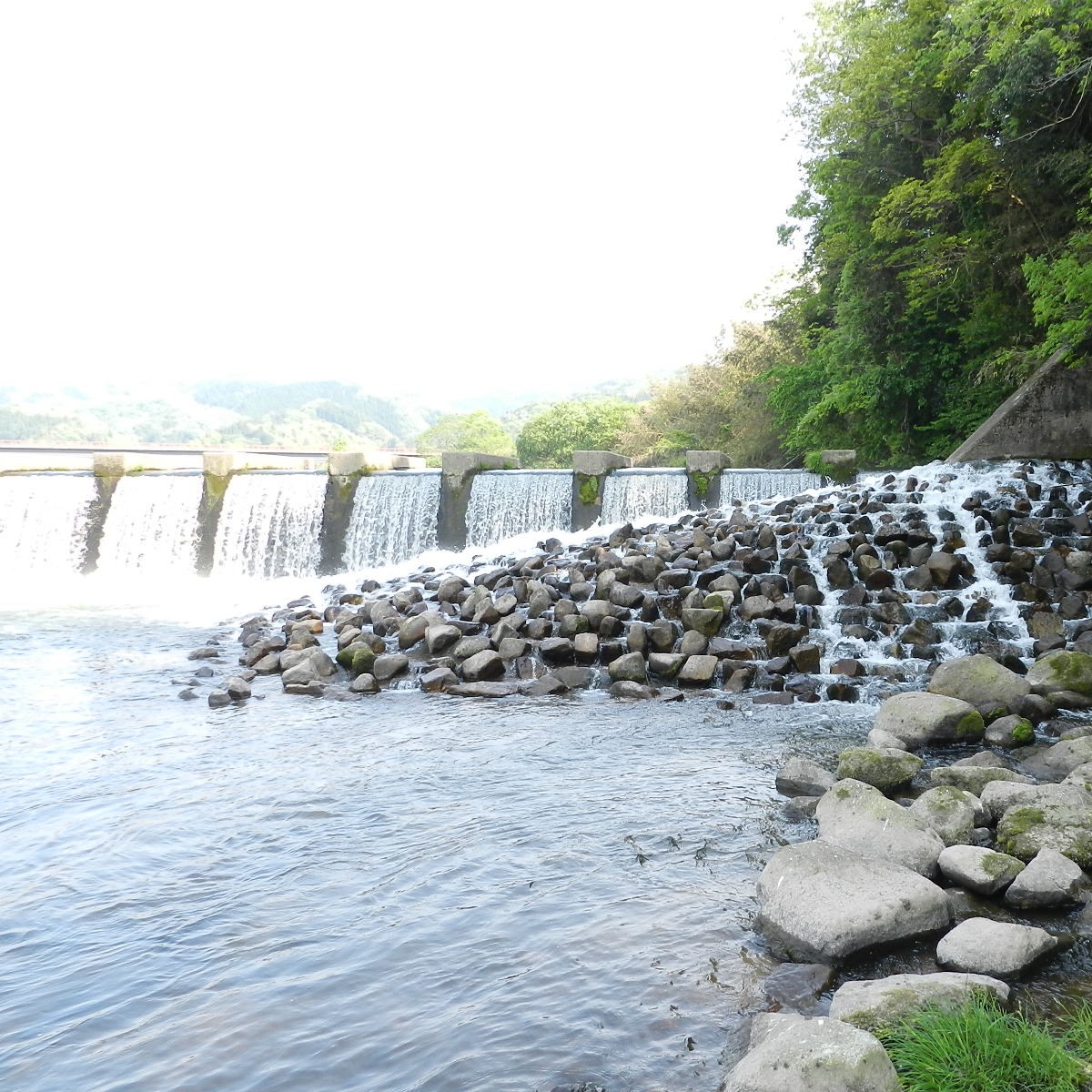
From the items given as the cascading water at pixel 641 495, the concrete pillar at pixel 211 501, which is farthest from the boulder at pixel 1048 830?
the concrete pillar at pixel 211 501

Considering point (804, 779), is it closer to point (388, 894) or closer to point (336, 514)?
point (388, 894)

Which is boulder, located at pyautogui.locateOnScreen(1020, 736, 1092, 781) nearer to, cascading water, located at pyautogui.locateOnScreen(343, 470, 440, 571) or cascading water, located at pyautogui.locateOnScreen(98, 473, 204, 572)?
cascading water, located at pyautogui.locateOnScreen(343, 470, 440, 571)

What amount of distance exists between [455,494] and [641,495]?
3708mm

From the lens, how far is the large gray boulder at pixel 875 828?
16.5 feet

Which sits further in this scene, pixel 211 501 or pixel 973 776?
pixel 211 501

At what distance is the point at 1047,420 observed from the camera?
666 inches

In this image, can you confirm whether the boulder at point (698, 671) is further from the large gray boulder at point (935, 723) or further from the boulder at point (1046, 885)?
the boulder at point (1046, 885)

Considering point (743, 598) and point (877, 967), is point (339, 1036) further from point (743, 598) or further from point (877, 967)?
point (743, 598)

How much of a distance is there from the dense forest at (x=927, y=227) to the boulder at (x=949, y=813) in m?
10.3

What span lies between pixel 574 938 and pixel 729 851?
4.31 feet

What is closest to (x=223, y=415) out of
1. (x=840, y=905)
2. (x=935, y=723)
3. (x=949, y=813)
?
(x=935, y=723)

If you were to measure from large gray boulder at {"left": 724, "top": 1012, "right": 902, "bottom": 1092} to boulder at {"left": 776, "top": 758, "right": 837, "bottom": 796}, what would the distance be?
10.4ft

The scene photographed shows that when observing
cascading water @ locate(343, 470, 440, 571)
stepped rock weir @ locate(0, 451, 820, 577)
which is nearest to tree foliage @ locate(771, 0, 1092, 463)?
stepped rock weir @ locate(0, 451, 820, 577)

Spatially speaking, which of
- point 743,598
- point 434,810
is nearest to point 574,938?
point 434,810
